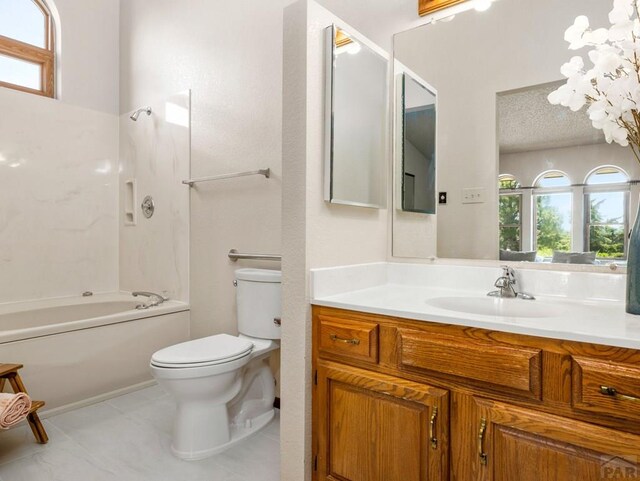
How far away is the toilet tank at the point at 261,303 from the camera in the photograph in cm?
219

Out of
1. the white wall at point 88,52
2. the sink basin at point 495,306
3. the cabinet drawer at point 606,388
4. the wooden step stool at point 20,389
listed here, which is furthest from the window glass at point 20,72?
the cabinet drawer at point 606,388

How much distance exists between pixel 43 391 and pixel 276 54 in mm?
2342

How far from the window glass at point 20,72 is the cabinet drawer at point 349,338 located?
10.9 ft

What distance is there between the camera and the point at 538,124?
5.09 ft

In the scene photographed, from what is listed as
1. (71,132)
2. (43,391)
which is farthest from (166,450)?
(71,132)

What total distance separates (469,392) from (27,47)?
402cm

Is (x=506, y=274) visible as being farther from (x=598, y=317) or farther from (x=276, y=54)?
(x=276, y=54)

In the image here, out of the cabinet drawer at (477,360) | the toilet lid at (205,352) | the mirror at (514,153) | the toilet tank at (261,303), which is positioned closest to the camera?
the cabinet drawer at (477,360)

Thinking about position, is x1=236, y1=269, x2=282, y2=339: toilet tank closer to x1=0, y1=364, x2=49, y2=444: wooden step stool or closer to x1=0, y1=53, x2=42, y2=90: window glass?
x1=0, y1=364, x2=49, y2=444: wooden step stool

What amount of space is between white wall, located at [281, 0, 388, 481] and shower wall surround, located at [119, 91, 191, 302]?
1.63 m

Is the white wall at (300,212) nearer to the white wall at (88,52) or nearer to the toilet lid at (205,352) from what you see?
the toilet lid at (205,352)

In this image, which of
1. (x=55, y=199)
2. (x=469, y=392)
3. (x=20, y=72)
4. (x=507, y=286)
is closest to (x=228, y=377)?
(x=469, y=392)

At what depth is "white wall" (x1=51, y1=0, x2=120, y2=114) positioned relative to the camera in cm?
331

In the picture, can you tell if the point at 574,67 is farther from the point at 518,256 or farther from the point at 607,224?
the point at 518,256
